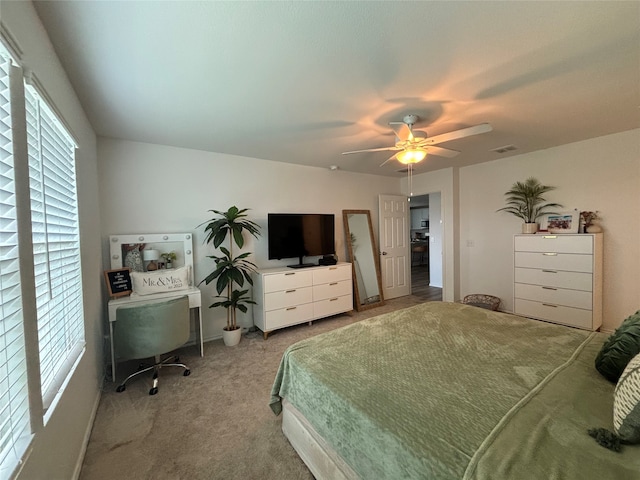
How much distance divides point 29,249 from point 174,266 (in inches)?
87.8

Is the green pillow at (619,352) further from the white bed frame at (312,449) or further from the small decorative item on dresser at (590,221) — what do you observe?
the small decorative item on dresser at (590,221)

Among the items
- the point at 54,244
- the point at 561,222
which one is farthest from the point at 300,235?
the point at 561,222

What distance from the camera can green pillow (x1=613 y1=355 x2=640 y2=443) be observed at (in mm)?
871

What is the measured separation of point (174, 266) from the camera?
317cm

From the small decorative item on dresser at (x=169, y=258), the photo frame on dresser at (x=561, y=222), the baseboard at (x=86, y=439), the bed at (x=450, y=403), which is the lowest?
the baseboard at (x=86, y=439)

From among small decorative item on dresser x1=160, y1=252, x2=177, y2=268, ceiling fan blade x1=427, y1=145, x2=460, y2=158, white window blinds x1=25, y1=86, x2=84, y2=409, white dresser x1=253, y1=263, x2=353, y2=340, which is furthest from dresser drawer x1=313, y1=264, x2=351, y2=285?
white window blinds x1=25, y1=86, x2=84, y2=409

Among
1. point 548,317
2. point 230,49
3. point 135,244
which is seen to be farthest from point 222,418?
point 548,317

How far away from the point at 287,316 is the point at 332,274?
0.91 meters

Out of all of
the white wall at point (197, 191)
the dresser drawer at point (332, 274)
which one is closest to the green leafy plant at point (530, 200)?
the dresser drawer at point (332, 274)

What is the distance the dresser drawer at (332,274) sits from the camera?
3.83 m

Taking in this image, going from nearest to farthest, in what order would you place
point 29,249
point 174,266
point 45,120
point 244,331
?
point 29,249
point 45,120
point 174,266
point 244,331

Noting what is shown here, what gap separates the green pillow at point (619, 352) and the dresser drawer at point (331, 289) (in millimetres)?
2887

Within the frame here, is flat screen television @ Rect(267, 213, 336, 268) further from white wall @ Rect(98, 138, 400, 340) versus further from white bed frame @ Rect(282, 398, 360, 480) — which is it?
white bed frame @ Rect(282, 398, 360, 480)

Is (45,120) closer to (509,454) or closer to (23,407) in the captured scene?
(23,407)
